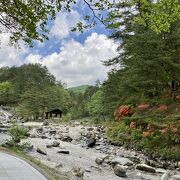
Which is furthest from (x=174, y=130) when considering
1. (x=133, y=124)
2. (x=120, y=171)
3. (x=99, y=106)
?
(x=99, y=106)

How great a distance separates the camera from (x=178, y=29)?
22.3 metres

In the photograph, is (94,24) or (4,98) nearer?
(94,24)

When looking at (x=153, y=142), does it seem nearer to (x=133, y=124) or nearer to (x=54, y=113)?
(x=133, y=124)


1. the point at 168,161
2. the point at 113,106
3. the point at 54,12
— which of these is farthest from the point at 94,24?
the point at 113,106

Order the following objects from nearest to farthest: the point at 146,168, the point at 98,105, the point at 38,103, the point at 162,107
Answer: the point at 146,168, the point at 162,107, the point at 98,105, the point at 38,103

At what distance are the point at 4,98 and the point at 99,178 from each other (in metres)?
73.2

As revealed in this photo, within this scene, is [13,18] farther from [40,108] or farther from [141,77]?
[40,108]

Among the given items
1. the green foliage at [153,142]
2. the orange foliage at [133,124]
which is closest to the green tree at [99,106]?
the orange foliage at [133,124]

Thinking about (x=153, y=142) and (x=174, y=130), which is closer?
(x=174, y=130)

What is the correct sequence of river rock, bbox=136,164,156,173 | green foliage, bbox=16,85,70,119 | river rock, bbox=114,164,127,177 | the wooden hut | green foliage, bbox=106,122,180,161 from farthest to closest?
1. the wooden hut
2. green foliage, bbox=16,85,70,119
3. green foliage, bbox=106,122,180,161
4. river rock, bbox=136,164,156,173
5. river rock, bbox=114,164,127,177

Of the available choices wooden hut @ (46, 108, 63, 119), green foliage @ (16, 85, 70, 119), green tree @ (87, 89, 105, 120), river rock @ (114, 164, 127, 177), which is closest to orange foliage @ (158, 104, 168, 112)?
river rock @ (114, 164, 127, 177)

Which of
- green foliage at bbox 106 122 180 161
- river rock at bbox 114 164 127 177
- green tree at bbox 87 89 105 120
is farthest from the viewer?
green tree at bbox 87 89 105 120

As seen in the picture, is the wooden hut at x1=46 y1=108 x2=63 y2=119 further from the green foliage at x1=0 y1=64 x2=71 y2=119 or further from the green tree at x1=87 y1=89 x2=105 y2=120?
the green tree at x1=87 y1=89 x2=105 y2=120

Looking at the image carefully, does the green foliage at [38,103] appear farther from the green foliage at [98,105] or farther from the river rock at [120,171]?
the river rock at [120,171]
